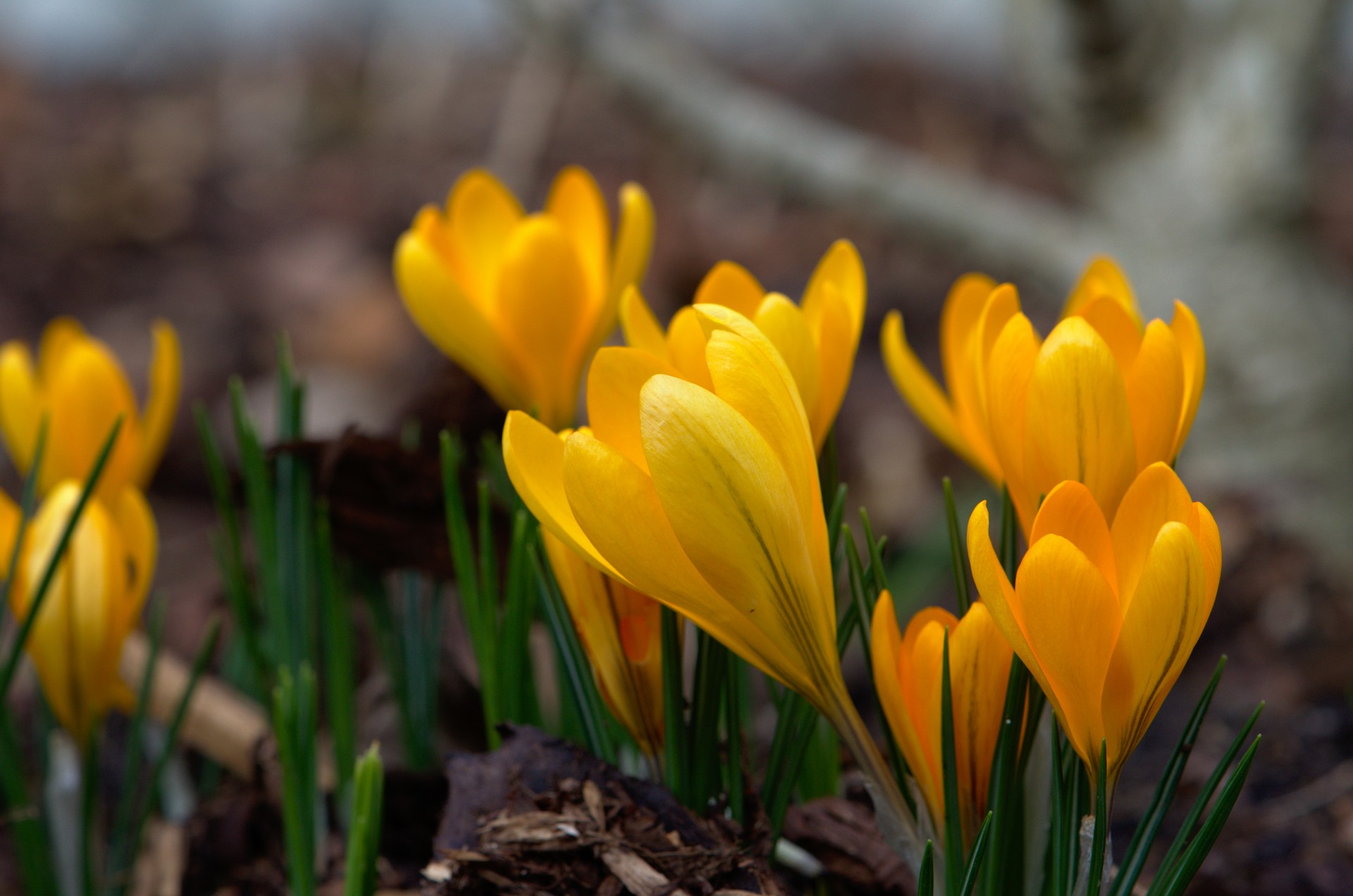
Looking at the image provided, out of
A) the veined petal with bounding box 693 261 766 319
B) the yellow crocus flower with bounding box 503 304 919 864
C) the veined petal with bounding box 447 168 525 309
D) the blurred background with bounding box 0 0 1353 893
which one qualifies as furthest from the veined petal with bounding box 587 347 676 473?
the blurred background with bounding box 0 0 1353 893

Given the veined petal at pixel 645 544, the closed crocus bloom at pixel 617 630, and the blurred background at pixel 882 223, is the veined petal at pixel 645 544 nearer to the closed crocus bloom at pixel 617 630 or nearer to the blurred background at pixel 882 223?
the closed crocus bloom at pixel 617 630

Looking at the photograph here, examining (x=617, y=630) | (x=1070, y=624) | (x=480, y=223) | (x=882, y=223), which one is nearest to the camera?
(x=1070, y=624)

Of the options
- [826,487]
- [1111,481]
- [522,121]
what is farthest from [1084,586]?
[522,121]

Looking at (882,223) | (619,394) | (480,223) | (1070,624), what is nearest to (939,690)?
(1070,624)

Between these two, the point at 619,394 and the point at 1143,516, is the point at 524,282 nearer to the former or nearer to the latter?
the point at 619,394

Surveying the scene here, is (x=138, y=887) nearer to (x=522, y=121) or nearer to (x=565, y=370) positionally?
(x=565, y=370)

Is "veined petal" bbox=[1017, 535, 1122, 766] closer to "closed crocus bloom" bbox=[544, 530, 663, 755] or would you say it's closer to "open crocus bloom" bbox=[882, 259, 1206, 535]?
"open crocus bloom" bbox=[882, 259, 1206, 535]
